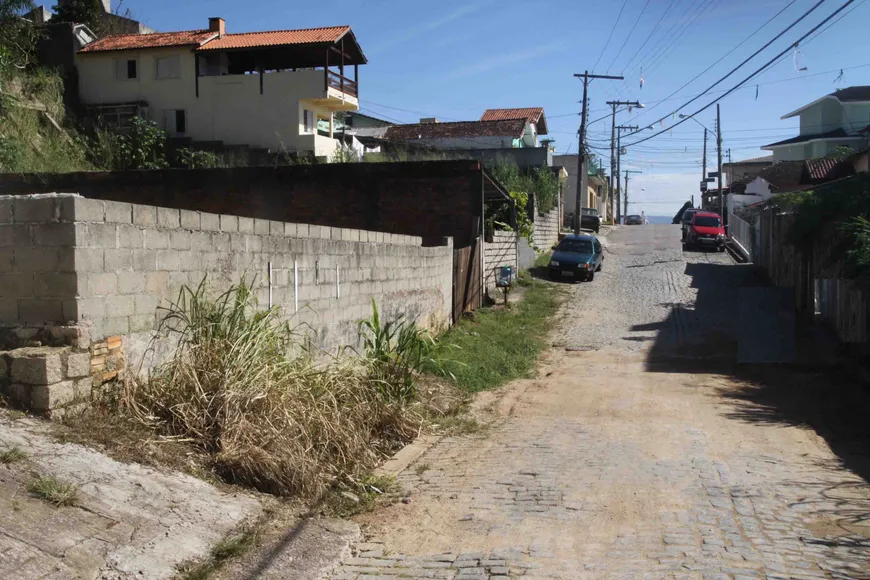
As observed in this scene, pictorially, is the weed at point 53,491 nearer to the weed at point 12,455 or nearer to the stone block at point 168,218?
the weed at point 12,455

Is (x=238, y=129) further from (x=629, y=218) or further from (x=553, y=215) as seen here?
(x=629, y=218)

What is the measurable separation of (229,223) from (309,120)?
31.3 m

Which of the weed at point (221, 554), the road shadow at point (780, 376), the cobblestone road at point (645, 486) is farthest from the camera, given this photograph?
the road shadow at point (780, 376)

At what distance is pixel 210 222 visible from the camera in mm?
7398

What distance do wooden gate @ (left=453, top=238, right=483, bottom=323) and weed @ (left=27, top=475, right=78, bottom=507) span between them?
12553 millimetres

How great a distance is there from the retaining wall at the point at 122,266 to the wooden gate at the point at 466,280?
7.73 m

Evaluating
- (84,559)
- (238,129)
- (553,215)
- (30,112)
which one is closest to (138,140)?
(30,112)

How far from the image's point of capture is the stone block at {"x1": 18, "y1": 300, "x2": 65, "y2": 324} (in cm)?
573

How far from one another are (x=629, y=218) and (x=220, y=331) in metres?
59.9

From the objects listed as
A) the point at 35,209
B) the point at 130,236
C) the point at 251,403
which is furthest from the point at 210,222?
the point at 251,403

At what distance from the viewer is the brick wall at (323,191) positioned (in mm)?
18516

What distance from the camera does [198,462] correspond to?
5742mm

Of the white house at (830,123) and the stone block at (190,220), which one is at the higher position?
the white house at (830,123)

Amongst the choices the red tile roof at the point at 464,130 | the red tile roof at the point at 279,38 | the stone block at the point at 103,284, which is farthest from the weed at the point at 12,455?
the red tile roof at the point at 464,130
